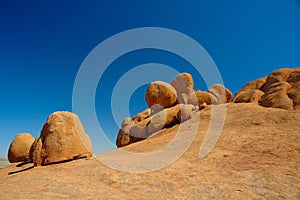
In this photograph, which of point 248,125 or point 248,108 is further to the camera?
point 248,108

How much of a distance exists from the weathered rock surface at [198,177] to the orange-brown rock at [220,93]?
47.0 ft

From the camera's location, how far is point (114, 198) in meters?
6.71

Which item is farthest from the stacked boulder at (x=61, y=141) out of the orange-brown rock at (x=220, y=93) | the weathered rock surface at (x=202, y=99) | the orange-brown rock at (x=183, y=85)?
the orange-brown rock at (x=220, y=93)

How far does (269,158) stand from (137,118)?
1749 centimetres

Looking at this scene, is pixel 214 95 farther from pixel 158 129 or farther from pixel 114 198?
pixel 114 198

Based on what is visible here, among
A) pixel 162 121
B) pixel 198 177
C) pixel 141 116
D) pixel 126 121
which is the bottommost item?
pixel 198 177

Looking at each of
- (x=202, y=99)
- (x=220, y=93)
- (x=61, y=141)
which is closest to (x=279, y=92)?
(x=220, y=93)

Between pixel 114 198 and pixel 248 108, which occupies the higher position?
pixel 248 108

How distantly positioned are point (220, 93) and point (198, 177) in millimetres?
21123

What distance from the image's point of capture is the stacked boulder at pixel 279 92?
20453 millimetres

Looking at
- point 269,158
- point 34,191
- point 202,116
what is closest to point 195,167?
point 269,158

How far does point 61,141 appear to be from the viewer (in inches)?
474

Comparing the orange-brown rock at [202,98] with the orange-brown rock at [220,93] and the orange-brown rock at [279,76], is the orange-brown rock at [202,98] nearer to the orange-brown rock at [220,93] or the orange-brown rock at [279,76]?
the orange-brown rock at [220,93]

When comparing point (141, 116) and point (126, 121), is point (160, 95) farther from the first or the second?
point (126, 121)
